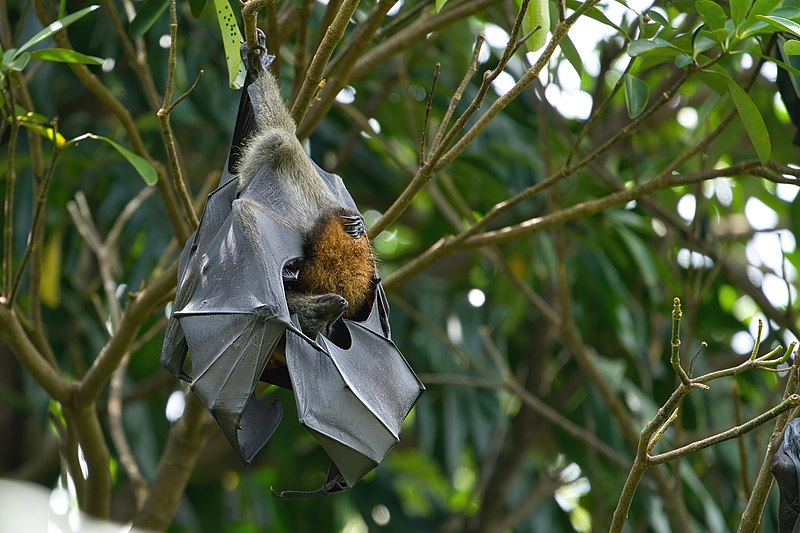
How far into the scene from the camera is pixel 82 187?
6016 mm

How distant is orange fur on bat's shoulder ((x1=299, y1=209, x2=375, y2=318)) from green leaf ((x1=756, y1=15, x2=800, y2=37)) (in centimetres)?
131

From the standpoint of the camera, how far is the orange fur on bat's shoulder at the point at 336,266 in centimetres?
301

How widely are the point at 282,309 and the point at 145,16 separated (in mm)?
1511

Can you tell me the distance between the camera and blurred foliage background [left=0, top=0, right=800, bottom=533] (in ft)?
16.1

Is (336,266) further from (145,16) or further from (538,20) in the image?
(145,16)

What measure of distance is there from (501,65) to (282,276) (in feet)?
2.75

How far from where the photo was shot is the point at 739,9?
290cm

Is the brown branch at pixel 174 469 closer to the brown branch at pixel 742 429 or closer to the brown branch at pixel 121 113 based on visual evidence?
the brown branch at pixel 121 113

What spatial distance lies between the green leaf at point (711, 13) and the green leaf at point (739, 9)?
0.08 meters

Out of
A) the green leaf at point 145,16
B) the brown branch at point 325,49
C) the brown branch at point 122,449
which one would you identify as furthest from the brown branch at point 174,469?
the brown branch at point 325,49

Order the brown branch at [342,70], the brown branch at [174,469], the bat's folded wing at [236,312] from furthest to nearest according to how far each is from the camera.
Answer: the brown branch at [174,469] < the brown branch at [342,70] < the bat's folded wing at [236,312]

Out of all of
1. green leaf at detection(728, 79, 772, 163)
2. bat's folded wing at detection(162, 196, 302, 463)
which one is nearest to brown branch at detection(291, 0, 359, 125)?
bat's folded wing at detection(162, 196, 302, 463)

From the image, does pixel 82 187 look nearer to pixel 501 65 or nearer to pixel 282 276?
pixel 282 276

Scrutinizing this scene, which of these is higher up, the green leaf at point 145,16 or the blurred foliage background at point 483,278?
the green leaf at point 145,16
